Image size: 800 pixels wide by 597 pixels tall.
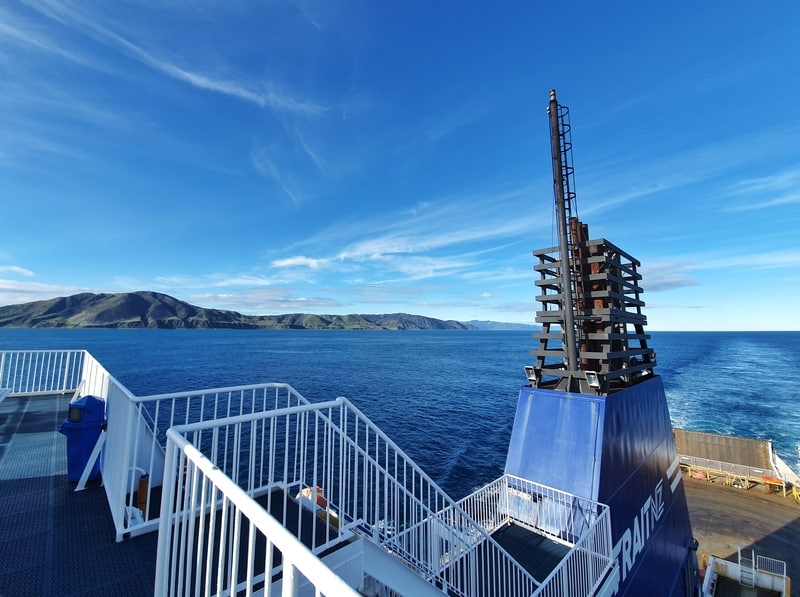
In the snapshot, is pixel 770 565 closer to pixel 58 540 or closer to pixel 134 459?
pixel 134 459

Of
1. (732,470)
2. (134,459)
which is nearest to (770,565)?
(732,470)

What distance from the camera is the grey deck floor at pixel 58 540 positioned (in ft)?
11.1

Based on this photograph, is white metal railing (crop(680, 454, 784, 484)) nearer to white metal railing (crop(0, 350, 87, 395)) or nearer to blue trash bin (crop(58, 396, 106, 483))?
blue trash bin (crop(58, 396, 106, 483))

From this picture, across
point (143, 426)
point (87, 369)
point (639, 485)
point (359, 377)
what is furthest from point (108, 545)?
point (359, 377)

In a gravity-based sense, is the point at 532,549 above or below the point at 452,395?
above

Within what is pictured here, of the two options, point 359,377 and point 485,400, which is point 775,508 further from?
point 359,377

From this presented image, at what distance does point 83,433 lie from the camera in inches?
197

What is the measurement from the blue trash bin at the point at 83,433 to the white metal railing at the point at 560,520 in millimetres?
6287

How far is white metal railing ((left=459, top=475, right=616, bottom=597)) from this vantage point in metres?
6.59

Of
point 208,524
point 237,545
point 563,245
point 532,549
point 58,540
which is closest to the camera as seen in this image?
point 237,545

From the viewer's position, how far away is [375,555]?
4035mm

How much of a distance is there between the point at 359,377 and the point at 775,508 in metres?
40.3

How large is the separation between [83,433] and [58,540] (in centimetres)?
144

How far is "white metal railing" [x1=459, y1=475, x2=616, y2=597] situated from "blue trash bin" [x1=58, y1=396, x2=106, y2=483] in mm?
6287
